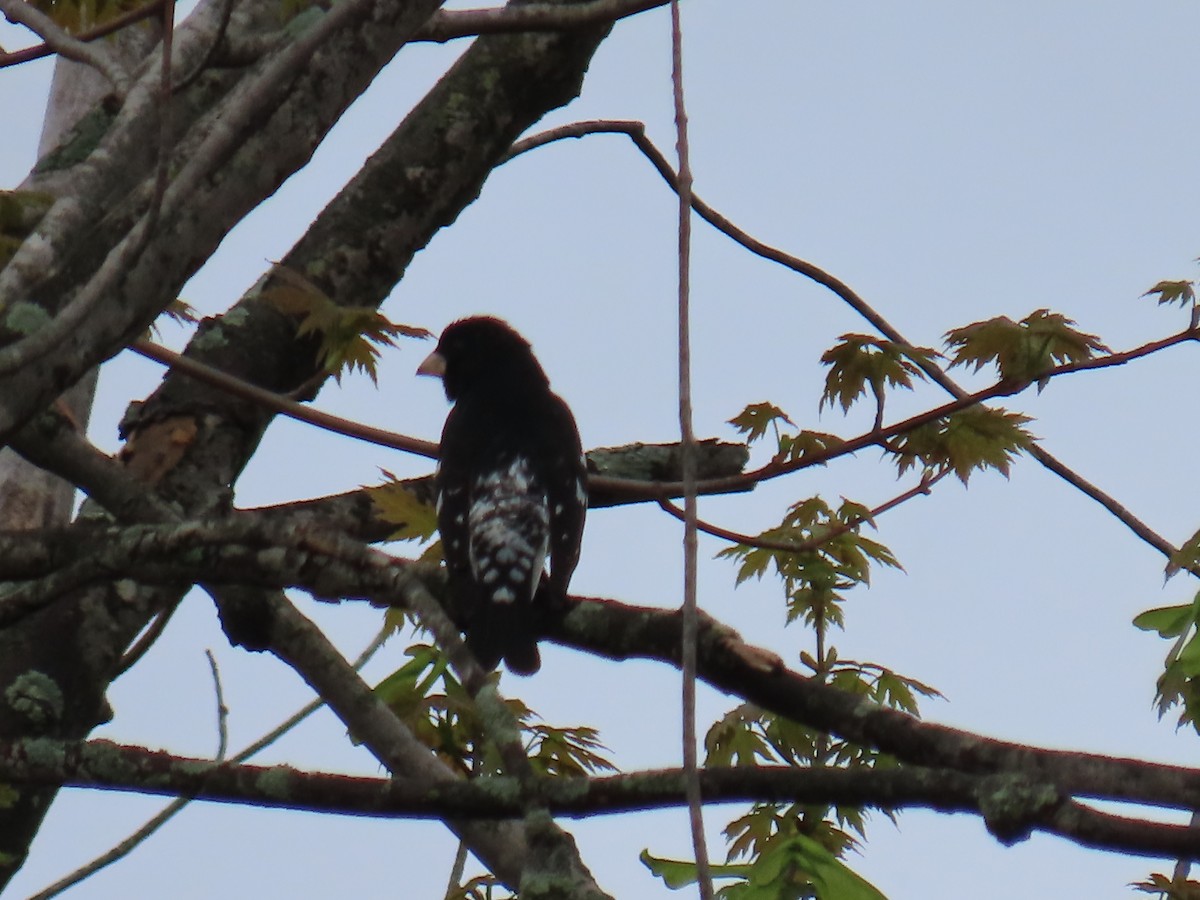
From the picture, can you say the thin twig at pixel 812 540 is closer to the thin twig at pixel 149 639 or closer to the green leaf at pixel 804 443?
the green leaf at pixel 804 443

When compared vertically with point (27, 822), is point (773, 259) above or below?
above

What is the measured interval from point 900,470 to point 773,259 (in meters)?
0.77

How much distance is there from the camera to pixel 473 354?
20.7 ft

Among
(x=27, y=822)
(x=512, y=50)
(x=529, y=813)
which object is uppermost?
(x=512, y=50)

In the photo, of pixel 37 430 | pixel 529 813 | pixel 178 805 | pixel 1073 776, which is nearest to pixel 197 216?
pixel 37 430

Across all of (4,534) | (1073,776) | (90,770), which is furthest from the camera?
(4,534)

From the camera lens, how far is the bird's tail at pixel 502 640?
13.4 feet

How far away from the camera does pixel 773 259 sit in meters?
4.77

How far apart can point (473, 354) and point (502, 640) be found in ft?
7.79

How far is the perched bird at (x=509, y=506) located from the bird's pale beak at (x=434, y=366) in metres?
0.34

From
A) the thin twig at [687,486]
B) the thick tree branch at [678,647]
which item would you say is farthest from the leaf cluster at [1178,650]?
the thin twig at [687,486]

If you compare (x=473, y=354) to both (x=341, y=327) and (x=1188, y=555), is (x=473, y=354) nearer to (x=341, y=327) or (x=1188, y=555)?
(x=341, y=327)

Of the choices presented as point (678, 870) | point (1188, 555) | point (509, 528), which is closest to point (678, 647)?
point (678, 870)

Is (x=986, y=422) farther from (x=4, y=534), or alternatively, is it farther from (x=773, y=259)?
(x=4, y=534)
